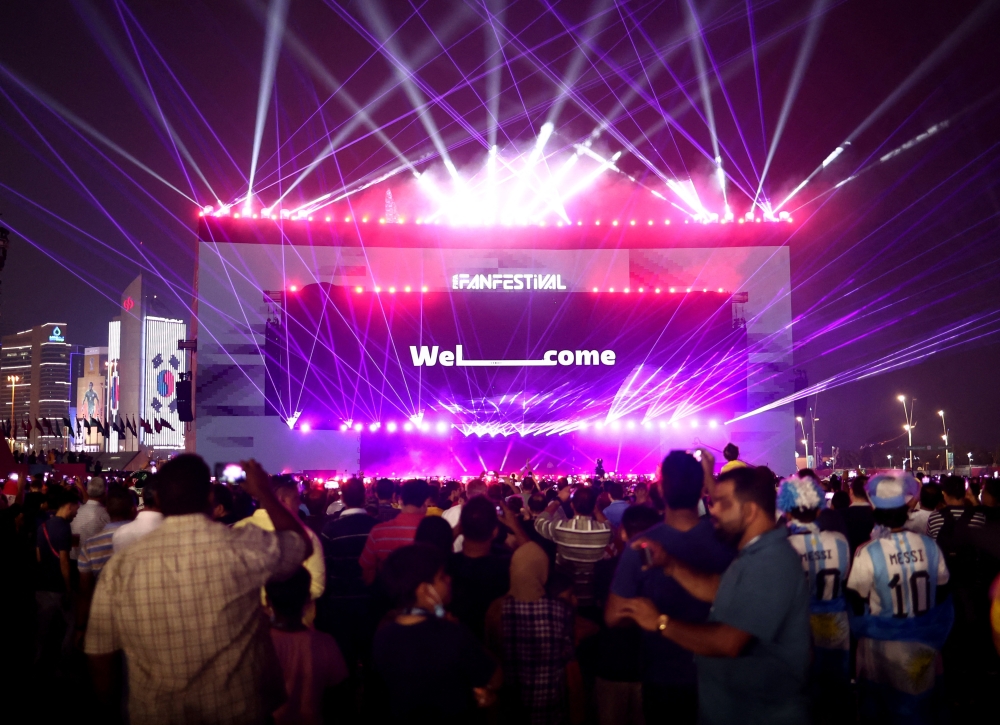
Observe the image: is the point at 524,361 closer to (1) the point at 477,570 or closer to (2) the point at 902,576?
(1) the point at 477,570

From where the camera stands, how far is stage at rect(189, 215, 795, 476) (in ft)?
113

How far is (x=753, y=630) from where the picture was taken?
310 cm

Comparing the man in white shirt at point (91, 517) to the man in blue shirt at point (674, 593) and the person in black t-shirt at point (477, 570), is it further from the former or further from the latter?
the man in blue shirt at point (674, 593)

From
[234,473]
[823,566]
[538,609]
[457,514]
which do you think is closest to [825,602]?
[823,566]

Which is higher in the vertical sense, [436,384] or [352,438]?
[436,384]

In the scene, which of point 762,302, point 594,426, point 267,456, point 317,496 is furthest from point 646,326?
point 317,496

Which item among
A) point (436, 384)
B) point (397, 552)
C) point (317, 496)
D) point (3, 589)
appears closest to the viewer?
point (397, 552)

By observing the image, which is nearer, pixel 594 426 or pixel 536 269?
pixel 594 426

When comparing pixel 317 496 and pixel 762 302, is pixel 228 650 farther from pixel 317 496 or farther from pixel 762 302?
pixel 762 302

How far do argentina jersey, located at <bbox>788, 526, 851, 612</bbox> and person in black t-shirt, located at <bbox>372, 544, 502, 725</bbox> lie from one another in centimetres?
251

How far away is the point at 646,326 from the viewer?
35.0 m

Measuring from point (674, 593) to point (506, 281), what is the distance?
34.4m

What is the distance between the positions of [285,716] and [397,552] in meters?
1.19

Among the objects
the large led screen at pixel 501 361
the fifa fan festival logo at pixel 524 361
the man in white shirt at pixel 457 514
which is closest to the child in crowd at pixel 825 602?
the man in white shirt at pixel 457 514
